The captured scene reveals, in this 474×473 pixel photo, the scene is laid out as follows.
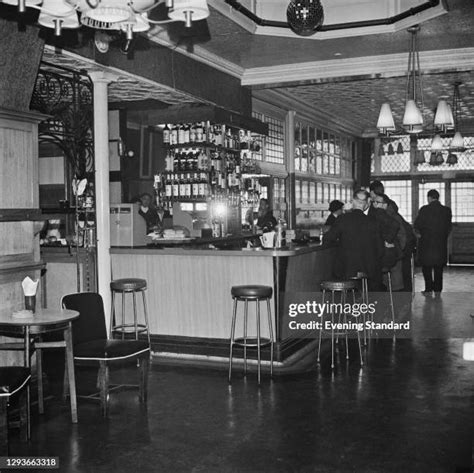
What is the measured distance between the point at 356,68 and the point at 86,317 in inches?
211

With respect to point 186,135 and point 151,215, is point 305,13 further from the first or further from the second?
point 151,215

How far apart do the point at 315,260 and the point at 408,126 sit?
5.60 ft

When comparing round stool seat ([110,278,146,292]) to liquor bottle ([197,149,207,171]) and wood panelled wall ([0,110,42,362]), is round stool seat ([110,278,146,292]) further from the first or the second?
Answer: liquor bottle ([197,149,207,171])

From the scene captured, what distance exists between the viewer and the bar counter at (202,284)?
6141mm

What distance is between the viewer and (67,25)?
4.08m

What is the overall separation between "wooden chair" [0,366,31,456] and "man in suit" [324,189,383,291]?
139 inches

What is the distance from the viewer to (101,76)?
6.52m

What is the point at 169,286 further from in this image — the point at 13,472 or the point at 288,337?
the point at 13,472

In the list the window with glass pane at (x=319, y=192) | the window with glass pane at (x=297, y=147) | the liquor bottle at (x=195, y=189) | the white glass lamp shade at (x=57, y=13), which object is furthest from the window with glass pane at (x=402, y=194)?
the white glass lamp shade at (x=57, y=13)

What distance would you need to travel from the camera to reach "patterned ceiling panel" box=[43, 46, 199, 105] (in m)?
6.04

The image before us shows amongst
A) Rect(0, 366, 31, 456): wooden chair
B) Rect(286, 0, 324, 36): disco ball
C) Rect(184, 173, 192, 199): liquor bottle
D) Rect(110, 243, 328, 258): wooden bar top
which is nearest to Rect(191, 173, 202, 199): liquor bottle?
Rect(184, 173, 192, 199): liquor bottle

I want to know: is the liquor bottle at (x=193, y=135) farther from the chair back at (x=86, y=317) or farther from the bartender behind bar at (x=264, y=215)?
the chair back at (x=86, y=317)

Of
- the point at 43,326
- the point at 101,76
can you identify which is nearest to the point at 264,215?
the point at 101,76

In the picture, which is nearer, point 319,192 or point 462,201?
point 319,192
